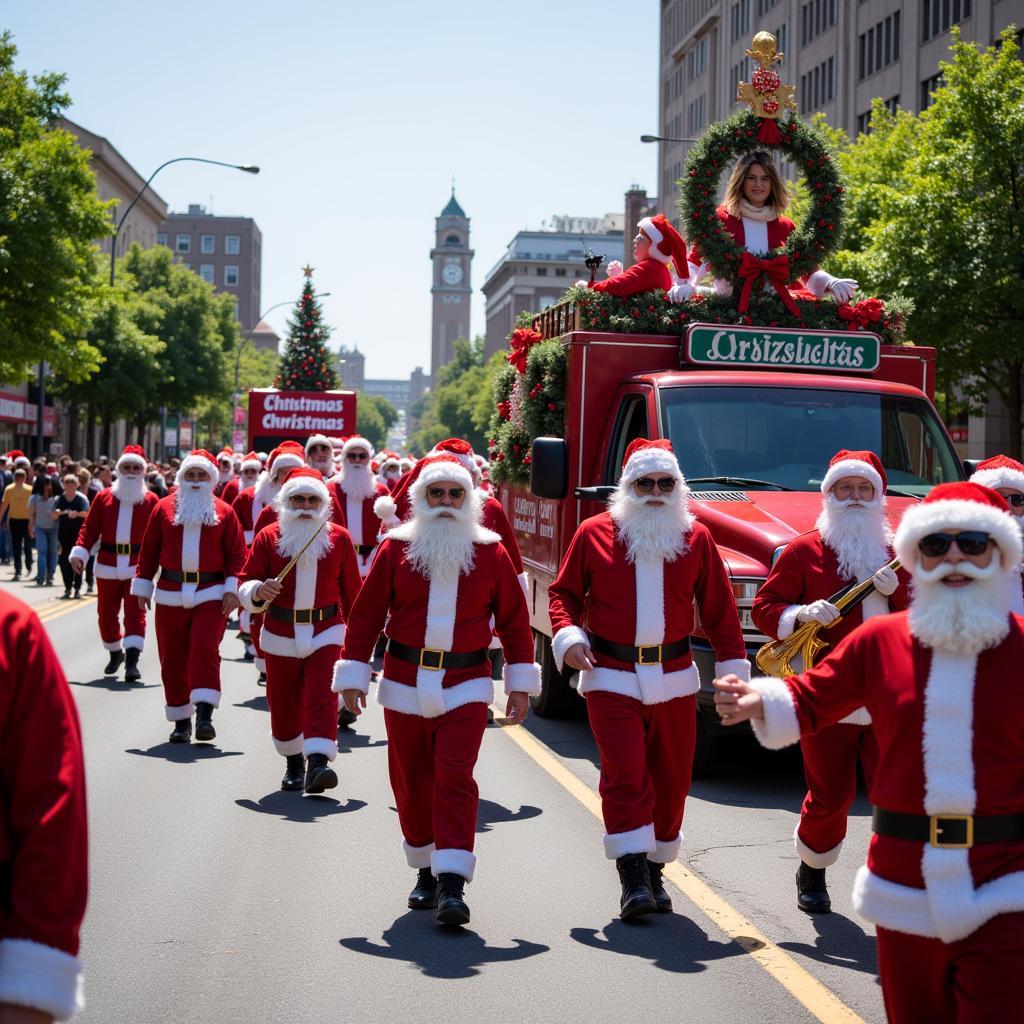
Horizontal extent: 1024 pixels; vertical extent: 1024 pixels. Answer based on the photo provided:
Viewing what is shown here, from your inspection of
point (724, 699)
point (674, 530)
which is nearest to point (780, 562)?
point (674, 530)

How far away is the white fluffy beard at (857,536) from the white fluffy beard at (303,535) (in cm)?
356

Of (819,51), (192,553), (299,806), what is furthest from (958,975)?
(819,51)

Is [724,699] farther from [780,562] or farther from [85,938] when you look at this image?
[85,938]

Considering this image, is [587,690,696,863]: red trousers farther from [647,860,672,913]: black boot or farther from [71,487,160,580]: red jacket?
[71,487,160,580]: red jacket

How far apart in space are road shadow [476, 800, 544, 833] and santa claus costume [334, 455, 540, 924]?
63.8 inches

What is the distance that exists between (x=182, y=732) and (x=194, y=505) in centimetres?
166

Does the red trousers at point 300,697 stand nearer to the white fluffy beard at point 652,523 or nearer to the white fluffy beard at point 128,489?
the white fluffy beard at point 652,523

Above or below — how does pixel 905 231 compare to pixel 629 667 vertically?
above

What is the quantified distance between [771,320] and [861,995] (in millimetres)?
6770

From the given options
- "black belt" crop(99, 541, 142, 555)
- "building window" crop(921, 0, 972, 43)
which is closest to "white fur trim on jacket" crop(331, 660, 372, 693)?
"black belt" crop(99, 541, 142, 555)

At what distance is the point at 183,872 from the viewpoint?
7.21 meters

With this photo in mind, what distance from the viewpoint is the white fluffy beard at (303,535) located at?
370 inches

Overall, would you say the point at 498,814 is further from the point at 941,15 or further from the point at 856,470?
the point at 941,15

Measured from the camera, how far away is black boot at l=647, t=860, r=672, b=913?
6.63 meters
